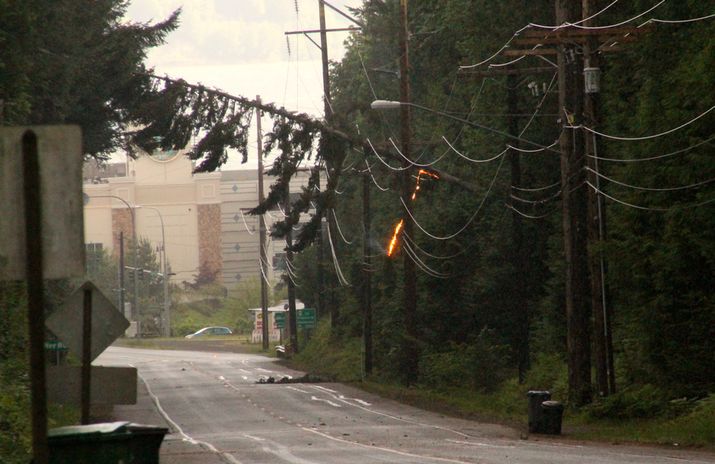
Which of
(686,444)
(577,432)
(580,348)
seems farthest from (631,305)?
(686,444)

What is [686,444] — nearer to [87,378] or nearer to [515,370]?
[87,378]

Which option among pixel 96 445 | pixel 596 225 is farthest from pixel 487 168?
pixel 96 445

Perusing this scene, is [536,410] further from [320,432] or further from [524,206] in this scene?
[524,206]

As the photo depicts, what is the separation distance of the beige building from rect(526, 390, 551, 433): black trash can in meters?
126

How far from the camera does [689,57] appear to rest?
27797 millimetres

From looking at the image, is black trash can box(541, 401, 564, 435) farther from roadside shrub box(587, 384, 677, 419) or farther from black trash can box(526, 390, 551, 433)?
roadside shrub box(587, 384, 677, 419)

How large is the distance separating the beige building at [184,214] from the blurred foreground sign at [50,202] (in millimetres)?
144415

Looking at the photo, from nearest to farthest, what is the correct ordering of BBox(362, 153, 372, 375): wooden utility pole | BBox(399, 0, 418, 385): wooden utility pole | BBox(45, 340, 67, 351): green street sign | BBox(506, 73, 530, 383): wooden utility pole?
BBox(45, 340, 67, 351): green street sign < BBox(506, 73, 530, 383): wooden utility pole < BBox(399, 0, 418, 385): wooden utility pole < BBox(362, 153, 372, 375): wooden utility pole

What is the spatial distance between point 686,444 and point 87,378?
42.7 feet

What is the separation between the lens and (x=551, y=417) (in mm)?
26031

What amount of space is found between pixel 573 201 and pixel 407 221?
1592 cm

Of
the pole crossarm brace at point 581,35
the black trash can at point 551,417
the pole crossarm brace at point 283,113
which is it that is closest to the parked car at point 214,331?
the pole crossarm brace at point 283,113

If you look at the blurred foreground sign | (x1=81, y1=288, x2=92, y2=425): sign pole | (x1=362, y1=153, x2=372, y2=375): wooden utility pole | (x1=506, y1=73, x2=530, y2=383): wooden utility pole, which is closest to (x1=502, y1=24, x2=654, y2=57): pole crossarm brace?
(x1=506, y1=73, x2=530, y2=383): wooden utility pole

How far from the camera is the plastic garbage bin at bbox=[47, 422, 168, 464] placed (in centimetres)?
853
